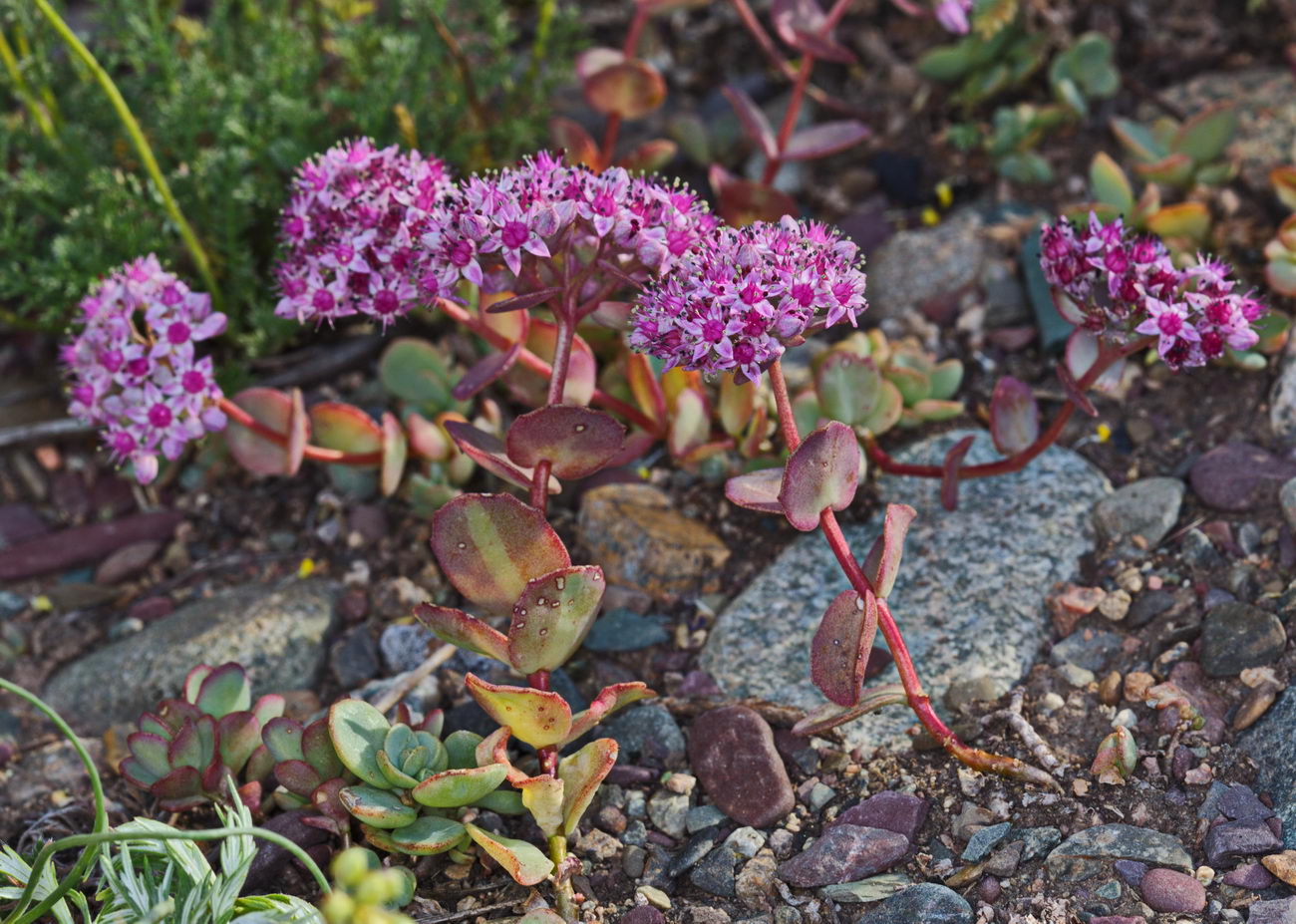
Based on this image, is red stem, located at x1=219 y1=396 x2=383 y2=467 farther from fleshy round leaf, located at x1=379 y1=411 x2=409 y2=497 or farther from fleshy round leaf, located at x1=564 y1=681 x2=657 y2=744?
fleshy round leaf, located at x1=564 y1=681 x2=657 y2=744

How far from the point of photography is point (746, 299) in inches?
103

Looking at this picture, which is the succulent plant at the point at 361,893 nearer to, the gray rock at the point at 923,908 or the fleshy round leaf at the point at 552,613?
the fleshy round leaf at the point at 552,613

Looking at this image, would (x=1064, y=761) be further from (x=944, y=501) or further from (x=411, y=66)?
(x=411, y=66)

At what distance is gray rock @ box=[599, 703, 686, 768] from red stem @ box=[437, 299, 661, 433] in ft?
2.65

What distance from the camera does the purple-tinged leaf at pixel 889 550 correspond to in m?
2.69


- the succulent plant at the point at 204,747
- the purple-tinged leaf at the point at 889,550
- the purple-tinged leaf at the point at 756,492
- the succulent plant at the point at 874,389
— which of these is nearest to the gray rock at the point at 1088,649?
the purple-tinged leaf at the point at 889,550

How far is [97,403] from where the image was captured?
3197 millimetres

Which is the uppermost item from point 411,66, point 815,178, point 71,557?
point 411,66

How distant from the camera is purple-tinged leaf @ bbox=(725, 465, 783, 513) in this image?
272 centimetres

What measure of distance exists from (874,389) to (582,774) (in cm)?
132

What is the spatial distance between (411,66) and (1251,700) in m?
3.24

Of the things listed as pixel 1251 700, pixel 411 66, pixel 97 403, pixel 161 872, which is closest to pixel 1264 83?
pixel 1251 700

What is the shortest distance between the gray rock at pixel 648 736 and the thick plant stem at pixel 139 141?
1.85 m

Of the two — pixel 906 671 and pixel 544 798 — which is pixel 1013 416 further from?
pixel 544 798
